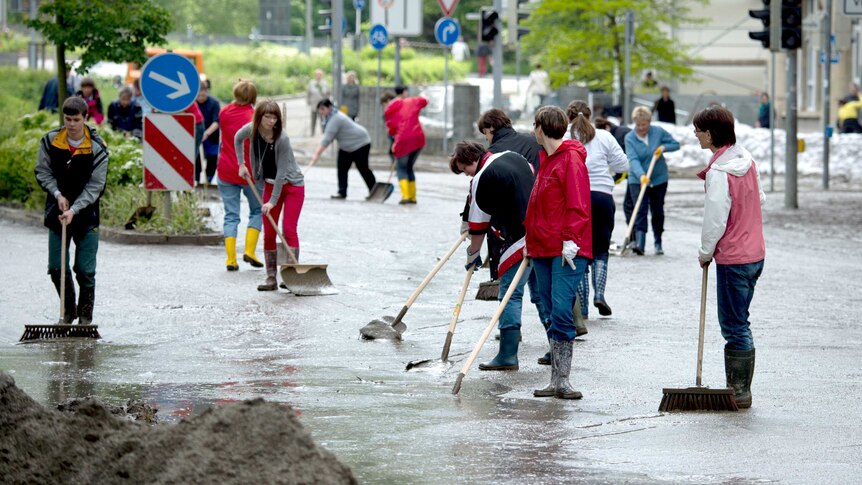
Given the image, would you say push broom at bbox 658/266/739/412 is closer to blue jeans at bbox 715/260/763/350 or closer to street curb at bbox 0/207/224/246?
blue jeans at bbox 715/260/763/350

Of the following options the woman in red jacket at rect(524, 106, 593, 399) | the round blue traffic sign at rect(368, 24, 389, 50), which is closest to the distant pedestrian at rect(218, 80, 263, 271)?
the woman in red jacket at rect(524, 106, 593, 399)

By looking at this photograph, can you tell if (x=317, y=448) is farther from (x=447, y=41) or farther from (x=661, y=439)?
(x=447, y=41)

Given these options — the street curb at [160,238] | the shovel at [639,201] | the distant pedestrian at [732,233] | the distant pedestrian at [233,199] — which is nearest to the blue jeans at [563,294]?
the distant pedestrian at [732,233]

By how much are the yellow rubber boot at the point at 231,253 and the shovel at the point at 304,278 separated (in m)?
1.13

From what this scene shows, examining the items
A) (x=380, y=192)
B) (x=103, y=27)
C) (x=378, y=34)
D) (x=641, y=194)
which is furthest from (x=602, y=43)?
(x=641, y=194)

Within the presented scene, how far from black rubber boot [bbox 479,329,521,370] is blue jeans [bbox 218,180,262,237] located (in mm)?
5293

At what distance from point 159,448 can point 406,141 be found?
56.4 feet

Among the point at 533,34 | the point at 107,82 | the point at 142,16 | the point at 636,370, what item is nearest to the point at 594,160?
the point at 636,370

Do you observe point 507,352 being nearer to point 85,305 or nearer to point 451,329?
point 451,329

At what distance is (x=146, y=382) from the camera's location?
9.27 meters

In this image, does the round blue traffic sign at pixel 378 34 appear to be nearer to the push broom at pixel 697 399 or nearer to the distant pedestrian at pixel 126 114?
the distant pedestrian at pixel 126 114

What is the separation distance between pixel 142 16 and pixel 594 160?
1053 cm

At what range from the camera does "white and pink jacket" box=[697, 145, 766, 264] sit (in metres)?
8.58

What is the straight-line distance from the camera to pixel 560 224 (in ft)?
29.2
